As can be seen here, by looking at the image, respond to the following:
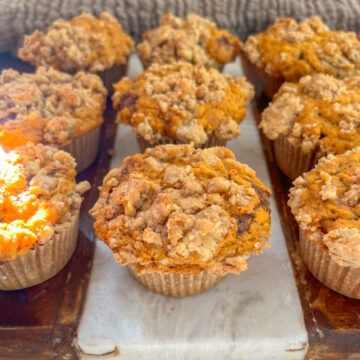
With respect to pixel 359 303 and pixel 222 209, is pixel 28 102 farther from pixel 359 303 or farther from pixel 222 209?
pixel 359 303

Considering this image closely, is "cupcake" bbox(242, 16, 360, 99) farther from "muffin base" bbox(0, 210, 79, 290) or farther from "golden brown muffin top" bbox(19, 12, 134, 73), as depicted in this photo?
"muffin base" bbox(0, 210, 79, 290)

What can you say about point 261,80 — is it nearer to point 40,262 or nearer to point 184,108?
point 184,108

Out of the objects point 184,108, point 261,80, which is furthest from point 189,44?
point 184,108

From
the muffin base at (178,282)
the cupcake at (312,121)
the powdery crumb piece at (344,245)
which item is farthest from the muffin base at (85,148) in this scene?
the powdery crumb piece at (344,245)

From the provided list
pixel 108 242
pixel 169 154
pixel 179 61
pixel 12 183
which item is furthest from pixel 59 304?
pixel 179 61

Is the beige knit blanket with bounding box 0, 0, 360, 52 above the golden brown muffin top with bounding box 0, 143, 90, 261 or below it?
above

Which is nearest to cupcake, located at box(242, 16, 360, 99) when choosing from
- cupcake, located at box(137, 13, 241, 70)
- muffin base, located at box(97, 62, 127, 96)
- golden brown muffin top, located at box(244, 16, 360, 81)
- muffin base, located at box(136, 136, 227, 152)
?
golden brown muffin top, located at box(244, 16, 360, 81)
